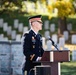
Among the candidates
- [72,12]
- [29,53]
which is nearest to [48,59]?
[29,53]

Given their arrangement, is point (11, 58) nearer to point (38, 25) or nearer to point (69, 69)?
point (69, 69)

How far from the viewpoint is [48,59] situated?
7141 mm

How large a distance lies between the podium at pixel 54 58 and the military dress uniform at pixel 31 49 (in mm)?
123

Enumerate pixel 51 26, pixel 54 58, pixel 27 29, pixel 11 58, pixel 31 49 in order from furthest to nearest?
pixel 51 26, pixel 27 29, pixel 11 58, pixel 31 49, pixel 54 58

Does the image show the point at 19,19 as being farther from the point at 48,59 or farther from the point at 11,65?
the point at 48,59

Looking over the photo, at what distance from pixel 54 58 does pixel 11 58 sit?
239 inches

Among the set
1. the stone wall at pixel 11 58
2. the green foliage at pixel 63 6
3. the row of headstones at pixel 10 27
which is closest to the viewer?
the stone wall at pixel 11 58

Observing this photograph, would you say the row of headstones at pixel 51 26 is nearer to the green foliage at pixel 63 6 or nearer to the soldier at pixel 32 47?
the green foliage at pixel 63 6

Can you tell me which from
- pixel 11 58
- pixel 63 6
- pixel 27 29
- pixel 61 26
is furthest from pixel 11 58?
pixel 61 26

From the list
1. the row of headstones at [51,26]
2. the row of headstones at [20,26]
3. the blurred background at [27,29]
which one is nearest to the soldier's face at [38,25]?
the blurred background at [27,29]

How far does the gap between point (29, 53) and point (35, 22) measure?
544 mm

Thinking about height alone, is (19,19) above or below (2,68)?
above

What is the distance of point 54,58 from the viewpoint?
695cm

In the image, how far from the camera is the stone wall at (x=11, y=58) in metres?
12.8
